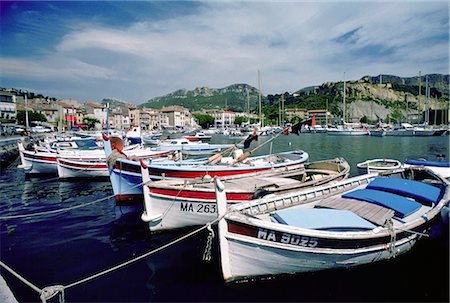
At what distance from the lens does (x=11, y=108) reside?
7625cm

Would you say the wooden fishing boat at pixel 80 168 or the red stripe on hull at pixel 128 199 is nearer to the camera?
the red stripe on hull at pixel 128 199

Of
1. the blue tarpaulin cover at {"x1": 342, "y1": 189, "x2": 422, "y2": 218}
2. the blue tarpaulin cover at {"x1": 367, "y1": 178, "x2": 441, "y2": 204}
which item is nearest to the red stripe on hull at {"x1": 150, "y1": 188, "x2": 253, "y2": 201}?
the blue tarpaulin cover at {"x1": 342, "y1": 189, "x2": 422, "y2": 218}

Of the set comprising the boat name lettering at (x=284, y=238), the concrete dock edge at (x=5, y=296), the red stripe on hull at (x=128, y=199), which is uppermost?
the boat name lettering at (x=284, y=238)

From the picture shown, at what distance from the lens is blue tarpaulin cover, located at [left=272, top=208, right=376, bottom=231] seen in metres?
6.93

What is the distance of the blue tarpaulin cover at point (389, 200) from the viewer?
26.7 ft

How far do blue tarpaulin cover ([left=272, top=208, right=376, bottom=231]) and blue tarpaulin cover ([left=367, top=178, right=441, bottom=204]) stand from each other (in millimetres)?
3155

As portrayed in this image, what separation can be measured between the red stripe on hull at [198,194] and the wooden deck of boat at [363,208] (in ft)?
8.98

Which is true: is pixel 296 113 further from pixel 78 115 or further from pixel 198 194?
pixel 198 194

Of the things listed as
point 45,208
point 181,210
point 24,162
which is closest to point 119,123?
point 24,162

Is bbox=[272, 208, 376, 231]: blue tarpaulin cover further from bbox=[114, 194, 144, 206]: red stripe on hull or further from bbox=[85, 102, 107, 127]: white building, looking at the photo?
bbox=[85, 102, 107, 127]: white building

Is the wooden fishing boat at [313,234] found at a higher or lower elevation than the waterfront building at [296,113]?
lower

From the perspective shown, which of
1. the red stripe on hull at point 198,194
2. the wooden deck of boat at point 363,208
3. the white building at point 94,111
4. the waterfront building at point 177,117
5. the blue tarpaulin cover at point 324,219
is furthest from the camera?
the waterfront building at point 177,117

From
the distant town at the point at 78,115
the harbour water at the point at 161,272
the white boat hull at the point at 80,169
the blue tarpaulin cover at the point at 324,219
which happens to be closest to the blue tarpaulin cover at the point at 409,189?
the harbour water at the point at 161,272

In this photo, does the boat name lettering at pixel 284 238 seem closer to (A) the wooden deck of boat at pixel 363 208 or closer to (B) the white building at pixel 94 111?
(A) the wooden deck of boat at pixel 363 208
